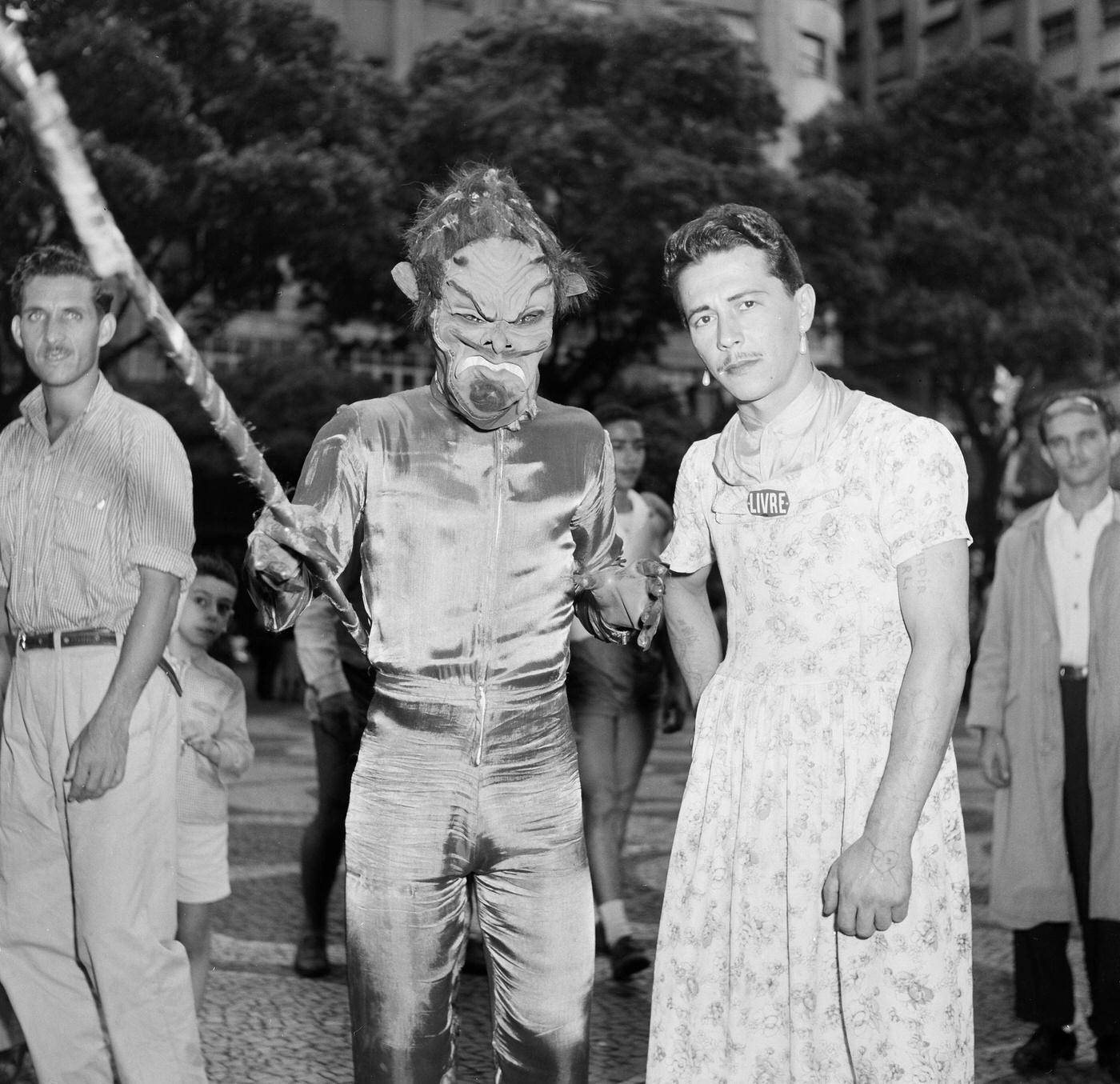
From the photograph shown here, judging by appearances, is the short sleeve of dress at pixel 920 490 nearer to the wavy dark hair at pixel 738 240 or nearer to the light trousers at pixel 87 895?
the wavy dark hair at pixel 738 240

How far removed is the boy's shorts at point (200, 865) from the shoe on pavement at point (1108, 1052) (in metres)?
2.48

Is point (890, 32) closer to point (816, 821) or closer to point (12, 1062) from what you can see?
point (12, 1062)

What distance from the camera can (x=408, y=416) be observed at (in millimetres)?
2668

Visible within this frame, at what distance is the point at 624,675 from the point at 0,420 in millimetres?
13170

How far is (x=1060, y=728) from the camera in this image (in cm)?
467

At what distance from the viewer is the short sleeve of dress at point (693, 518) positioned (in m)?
2.93

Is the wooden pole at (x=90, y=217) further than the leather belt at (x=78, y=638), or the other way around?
the leather belt at (x=78, y=638)

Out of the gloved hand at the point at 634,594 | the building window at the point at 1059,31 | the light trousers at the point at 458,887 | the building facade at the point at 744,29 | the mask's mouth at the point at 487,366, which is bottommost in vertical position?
the light trousers at the point at 458,887

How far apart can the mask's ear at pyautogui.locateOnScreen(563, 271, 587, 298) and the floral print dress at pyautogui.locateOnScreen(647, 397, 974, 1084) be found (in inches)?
18.7

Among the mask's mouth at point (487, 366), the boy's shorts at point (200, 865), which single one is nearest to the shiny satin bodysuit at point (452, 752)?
the mask's mouth at point (487, 366)

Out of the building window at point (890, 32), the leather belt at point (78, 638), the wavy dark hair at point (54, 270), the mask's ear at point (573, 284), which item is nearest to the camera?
the mask's ear at point (573, 284)

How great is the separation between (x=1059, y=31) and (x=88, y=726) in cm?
4265

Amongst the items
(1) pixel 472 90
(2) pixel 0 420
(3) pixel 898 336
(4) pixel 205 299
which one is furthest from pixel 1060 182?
(2) pixel 0 420

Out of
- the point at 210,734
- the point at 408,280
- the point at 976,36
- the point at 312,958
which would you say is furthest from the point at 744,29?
the point at 408,280
